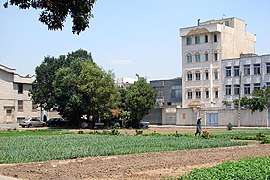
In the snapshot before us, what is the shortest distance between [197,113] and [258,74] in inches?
477

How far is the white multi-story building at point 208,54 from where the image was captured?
274 feet

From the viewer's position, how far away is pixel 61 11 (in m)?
12.7


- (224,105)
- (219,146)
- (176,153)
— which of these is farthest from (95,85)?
(176,153)

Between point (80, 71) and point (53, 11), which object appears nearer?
point (53, 11)

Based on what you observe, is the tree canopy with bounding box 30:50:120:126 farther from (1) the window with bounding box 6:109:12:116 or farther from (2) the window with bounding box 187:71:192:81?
(2) the window with bounding box 187:71:192:81

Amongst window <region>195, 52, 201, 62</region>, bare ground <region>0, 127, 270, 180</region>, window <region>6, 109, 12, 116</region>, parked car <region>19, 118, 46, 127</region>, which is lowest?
bare ground <region>0, 127, 270, 180</region>

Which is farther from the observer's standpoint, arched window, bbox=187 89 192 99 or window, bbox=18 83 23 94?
arched window, bbox=187 89 192 99

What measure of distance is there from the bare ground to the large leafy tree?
16.6 feet

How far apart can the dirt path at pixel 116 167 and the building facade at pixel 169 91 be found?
68.9 m

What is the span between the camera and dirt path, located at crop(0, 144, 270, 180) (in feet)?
52.3

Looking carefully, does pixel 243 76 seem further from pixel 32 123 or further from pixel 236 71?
pixel 32 123

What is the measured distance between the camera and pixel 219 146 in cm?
2989

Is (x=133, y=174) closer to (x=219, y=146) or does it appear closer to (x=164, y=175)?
(x=164, y=175)

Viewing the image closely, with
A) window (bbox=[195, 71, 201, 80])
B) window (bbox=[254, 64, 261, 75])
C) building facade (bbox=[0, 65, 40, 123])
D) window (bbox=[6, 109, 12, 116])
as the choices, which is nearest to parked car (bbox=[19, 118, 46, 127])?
window (bbox=[6, 109, 12, 116])
